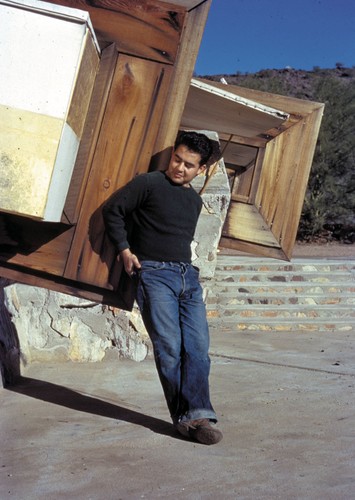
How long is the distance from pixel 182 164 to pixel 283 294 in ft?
19.2

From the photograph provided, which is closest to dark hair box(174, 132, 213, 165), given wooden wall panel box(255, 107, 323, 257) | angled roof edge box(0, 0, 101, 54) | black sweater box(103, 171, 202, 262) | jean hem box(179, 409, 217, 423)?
black sweater box(103, 171, 202, 262)

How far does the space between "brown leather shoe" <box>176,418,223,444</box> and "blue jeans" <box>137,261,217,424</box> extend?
39 millimetres

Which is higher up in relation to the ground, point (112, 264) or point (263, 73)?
point (263, 73)

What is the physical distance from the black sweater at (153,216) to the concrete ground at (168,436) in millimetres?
945

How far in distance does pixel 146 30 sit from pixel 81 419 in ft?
7.07

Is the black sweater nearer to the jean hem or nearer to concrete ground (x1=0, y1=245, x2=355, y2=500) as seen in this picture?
the jean hem

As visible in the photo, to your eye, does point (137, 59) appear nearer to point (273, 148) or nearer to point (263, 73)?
point (273, 148)

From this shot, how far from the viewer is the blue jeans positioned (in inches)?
158

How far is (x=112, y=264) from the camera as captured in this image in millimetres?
4469

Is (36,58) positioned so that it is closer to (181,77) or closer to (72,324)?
(181,77)

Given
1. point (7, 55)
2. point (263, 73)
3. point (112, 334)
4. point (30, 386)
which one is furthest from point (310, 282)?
point (263, 73)

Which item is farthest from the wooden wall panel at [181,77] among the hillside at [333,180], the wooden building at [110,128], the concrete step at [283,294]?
the hillside at [333,180]

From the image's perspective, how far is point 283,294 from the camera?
9766 mm

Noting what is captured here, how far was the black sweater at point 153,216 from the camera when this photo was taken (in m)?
4.12
